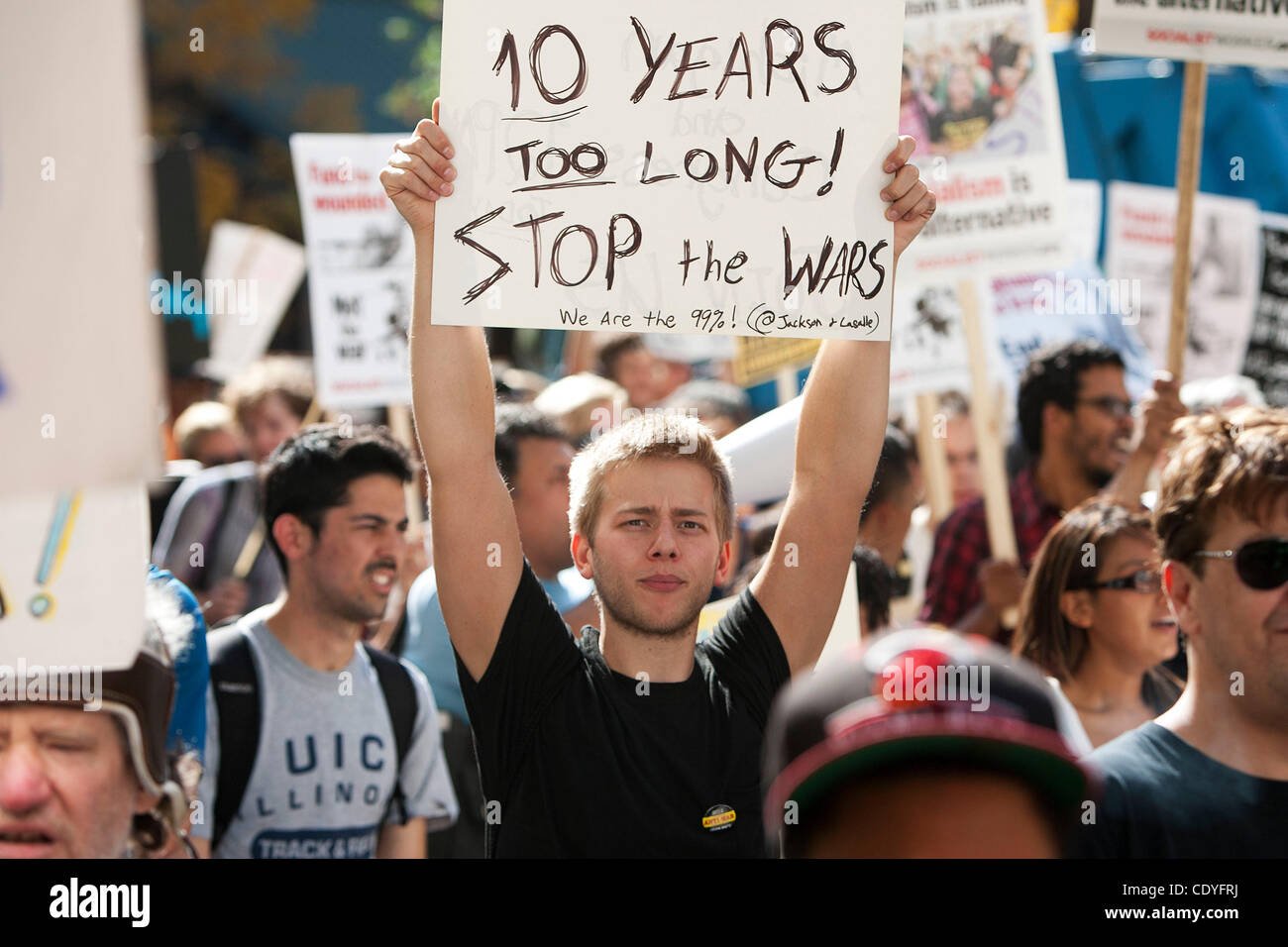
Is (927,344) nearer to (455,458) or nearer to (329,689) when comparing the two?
(329,689)

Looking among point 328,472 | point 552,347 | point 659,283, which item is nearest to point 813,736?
point 659,283

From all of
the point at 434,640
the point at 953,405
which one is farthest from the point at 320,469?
the point at 953,405

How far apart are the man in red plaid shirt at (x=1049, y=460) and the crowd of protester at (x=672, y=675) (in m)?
0.59

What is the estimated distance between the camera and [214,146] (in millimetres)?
17969

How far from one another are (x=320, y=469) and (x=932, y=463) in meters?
2.96

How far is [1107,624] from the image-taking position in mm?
3365

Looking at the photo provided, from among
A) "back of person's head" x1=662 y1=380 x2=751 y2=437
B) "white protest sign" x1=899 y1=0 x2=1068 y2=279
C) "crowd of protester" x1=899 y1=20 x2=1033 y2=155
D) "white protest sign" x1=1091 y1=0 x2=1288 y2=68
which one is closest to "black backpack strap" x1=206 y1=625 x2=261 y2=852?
"back of person's head" x1=662 y1=380 x2=751 y2=437

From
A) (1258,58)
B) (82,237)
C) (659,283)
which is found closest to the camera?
(82,237)

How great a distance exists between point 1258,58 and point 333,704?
2.85 metres

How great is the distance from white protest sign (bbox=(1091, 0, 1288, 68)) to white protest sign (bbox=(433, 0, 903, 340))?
1705 millimetres

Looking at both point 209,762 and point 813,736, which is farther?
point 209,762

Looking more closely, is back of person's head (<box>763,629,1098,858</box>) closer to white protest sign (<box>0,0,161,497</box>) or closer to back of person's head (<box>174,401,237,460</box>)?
white protest sign (<box>0,0,161,497</box>)

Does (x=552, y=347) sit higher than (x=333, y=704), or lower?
higher
